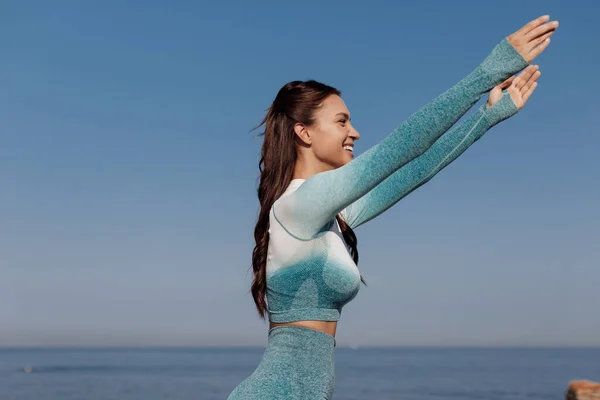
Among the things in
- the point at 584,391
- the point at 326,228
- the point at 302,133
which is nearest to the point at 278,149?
the point at 302,133

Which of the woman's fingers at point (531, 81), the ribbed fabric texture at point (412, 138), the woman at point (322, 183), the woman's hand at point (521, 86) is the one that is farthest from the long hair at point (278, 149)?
the woman's fingers at point (531, 81)

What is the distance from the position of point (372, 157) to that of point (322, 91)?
69 centimetres

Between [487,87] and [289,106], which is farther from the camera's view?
[289,106]

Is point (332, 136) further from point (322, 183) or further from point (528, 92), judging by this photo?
point (528, 92)

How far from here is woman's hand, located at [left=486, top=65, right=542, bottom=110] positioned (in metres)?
2.86

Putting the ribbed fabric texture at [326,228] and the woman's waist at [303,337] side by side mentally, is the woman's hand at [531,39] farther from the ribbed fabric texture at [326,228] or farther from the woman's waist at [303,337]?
the woman's waist at [303,337]

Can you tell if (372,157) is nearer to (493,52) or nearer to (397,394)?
(493,52)

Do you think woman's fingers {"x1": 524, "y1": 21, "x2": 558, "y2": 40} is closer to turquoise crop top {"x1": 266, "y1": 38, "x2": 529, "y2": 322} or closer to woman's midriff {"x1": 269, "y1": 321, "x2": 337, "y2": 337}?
turquoise crop top {"x1": 266, "y1": 38, "x2": 529, "y2": 322}

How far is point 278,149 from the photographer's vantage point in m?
3.02

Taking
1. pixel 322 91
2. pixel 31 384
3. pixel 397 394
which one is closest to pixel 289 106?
pixel 322 91

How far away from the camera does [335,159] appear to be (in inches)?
118

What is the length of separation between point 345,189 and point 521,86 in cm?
88

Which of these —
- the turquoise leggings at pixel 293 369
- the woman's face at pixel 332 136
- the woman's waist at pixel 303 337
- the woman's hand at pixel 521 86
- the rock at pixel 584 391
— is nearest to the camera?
the turquoise leggings at pixel 293 369

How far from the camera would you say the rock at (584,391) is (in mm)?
9891
